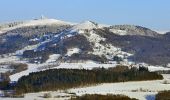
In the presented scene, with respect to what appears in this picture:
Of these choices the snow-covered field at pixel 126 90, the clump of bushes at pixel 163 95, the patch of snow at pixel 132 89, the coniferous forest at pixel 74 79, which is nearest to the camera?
the clump of bushes at pixel 163 95

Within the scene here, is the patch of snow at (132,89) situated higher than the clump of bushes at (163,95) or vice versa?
the patch of snow at (132,89)

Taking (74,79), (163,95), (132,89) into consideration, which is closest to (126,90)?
(132,89)

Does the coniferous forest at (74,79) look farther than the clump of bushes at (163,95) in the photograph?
Yes

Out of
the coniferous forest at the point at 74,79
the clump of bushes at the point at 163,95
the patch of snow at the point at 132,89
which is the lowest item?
the clump of bushes at the point at 163,95

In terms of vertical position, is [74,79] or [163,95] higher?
[74,79]

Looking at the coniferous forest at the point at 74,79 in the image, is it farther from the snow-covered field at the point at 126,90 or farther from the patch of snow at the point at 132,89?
the patch of snow at the point at 132,89

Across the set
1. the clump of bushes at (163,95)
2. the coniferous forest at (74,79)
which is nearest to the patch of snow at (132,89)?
the clump of bushes at (163,95)

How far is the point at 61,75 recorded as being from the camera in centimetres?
13138

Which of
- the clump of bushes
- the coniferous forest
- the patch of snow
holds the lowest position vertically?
the clump of bushes

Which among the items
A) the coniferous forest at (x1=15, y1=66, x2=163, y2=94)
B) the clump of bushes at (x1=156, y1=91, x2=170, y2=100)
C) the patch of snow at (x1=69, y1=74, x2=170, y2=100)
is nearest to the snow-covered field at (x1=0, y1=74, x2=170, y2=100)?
the patch of snow at (x1=69, y1=74, x2=170, y2=100)

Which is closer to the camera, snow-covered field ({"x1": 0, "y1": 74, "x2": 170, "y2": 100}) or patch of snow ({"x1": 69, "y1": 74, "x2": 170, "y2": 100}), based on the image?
snow-covered field ({"x1": 0, "y1": 74, "x2": 170, "y2": 100})

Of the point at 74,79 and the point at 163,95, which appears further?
the point at 74,79

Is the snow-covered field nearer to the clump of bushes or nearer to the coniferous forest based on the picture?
the clump of bushes

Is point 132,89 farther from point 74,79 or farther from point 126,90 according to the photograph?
point 74,79
